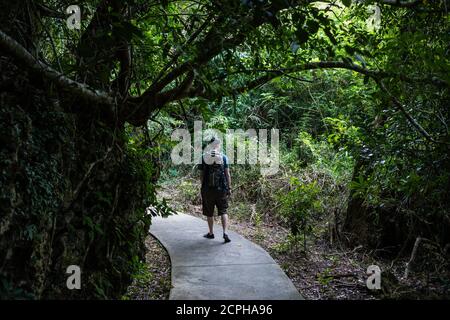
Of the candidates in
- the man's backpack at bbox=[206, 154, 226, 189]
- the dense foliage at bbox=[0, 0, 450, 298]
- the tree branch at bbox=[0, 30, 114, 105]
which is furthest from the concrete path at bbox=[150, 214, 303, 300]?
the tree branch at bbox=[0, 30, 114, 105]

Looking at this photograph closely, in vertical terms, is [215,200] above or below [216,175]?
below

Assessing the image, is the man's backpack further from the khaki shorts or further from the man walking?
the khaki shorts

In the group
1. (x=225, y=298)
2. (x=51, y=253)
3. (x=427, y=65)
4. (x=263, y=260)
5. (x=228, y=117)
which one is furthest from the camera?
(x=228, y=117)

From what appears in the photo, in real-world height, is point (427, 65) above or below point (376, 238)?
above

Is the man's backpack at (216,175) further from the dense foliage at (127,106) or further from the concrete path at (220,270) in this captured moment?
the dense foliage at (127,106)

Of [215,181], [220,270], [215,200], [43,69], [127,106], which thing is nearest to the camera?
[43,69]

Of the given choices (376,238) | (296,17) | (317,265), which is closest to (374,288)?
(317,265)

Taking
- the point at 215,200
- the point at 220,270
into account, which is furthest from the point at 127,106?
the point at 215,200

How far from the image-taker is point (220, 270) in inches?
244

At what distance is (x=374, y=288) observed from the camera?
17.8 ft

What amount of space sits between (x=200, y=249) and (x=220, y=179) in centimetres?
132

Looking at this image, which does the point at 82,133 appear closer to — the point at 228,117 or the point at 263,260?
the point at 263,260

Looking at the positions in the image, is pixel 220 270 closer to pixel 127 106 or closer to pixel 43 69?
pixel 127 106

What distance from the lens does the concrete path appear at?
207 inches
